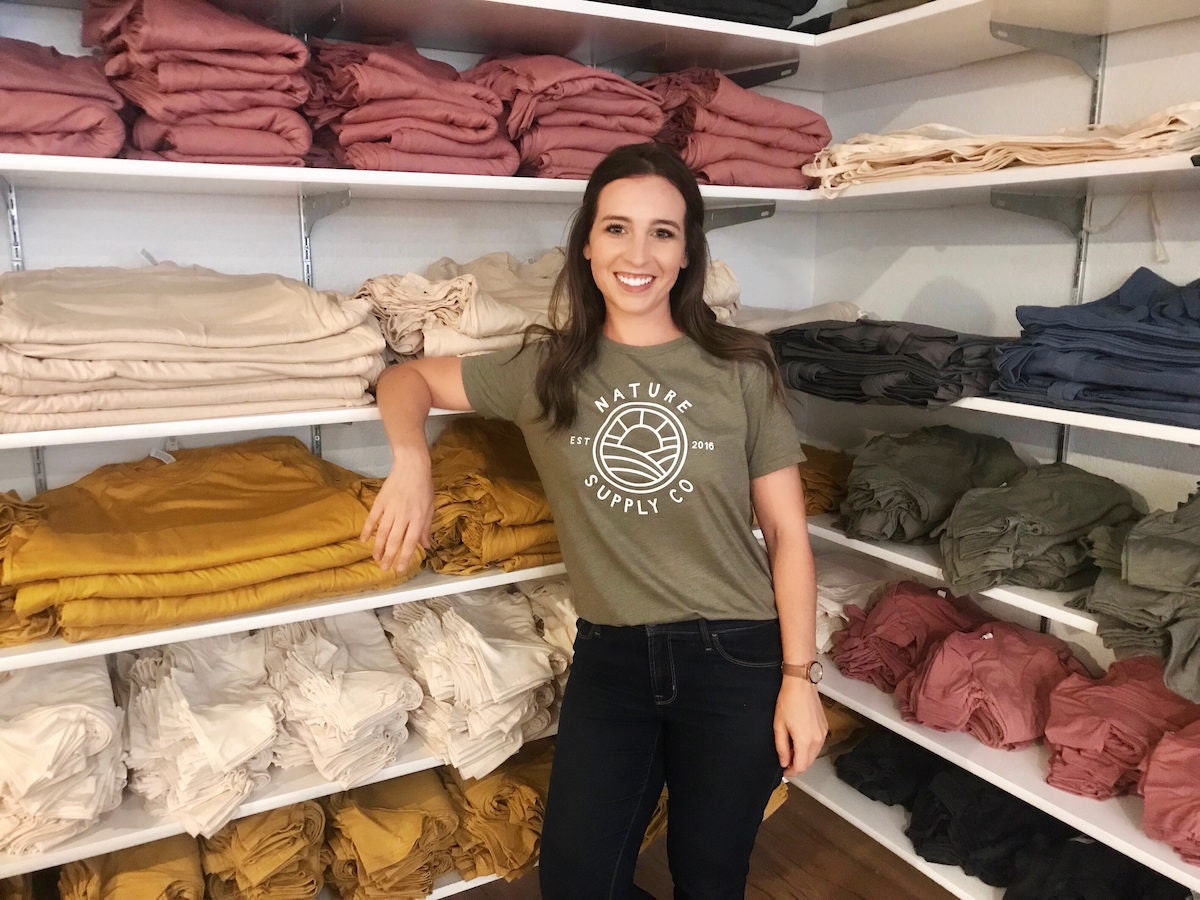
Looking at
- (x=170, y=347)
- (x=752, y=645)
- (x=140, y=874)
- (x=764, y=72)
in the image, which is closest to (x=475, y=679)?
(x=752, y=645)

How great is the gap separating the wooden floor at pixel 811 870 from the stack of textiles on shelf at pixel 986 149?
1.55 meters

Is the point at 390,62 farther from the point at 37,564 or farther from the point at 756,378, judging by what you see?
the point at 37,564

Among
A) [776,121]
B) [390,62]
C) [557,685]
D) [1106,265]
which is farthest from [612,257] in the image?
[1106,265]

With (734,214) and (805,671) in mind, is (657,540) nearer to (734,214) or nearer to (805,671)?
(805,671)

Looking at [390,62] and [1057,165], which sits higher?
[390,62]

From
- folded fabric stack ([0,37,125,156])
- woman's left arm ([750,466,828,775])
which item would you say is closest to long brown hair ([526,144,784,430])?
woman's left arm ([750,466,828,775])

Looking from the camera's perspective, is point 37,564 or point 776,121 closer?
point 37,564

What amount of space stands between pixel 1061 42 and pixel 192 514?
6.40 ft

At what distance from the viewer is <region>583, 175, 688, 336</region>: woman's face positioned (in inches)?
59.8

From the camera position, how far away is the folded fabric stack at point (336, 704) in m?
1.69

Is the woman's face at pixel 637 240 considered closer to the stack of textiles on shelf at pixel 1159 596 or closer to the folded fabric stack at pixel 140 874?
the stack of textiles on shelf at pixel 1159 596

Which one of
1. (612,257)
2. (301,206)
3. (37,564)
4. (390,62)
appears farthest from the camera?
(301,206)

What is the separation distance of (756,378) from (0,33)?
1.49m

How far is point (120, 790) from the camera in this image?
1595 mm
